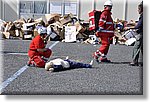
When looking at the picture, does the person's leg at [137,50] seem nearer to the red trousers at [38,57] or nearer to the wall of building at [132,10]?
the red trousers at [38,57]

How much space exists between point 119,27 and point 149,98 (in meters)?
7.77

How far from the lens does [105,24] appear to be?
679 centimetres

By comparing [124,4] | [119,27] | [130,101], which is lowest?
[130,101]

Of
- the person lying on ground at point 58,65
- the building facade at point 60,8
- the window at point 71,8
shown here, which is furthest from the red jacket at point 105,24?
the window at point 71,8

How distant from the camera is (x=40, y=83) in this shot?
494cm

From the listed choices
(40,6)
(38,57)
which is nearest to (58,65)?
(38,57)

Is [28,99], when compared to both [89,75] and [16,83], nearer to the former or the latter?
[16,83]

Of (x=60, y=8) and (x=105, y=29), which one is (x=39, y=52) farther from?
(x=60, y=8)

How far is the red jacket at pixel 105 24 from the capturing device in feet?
22.1

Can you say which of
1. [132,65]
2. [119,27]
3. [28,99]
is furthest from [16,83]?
[119,27]

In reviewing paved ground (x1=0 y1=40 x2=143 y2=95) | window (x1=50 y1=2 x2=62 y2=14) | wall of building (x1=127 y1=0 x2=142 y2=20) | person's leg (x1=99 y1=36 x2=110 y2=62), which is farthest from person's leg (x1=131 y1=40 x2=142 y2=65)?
window (x1=50 y1=2 x2=62 y2=14)

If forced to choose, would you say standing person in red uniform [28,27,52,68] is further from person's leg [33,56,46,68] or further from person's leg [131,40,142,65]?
person's leg [131,40,142,65]

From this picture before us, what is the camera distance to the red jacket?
6.75m

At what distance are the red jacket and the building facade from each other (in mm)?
5615
